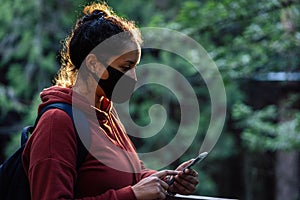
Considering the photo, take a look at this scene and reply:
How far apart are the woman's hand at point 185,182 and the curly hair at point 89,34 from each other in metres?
0.38

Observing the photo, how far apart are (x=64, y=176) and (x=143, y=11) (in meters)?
7.26

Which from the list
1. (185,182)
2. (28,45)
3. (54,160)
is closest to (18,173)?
(54,160)

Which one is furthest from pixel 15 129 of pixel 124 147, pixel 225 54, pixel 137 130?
pixel 124 147

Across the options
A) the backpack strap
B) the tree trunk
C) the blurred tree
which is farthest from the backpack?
the tree trunk

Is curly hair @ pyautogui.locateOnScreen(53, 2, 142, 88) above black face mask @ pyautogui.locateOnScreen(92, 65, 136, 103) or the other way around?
above

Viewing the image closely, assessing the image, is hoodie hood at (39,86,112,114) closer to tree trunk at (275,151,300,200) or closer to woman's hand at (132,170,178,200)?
woman's hand at (132,170,178,200)

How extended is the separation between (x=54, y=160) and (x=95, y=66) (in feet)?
0.98

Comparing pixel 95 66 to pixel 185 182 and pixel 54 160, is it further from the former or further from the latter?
pixel 185 182

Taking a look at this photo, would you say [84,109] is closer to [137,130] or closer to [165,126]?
[137,130]

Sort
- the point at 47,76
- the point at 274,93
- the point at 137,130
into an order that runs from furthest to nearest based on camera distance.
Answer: the point at 274,93 → the point at 47,76 → the point at 137,130

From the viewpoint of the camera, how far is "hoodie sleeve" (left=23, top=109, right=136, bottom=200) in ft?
4.47

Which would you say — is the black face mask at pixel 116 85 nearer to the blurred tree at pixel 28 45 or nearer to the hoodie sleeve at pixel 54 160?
the hoodie sleeve at pixel 54 160

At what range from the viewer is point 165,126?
28.3ft

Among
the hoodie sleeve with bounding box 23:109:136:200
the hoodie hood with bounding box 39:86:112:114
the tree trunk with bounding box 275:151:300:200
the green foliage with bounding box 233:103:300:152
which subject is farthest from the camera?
the tree trunk with bounding box 275:151:300:200
